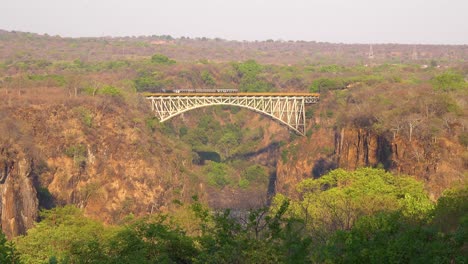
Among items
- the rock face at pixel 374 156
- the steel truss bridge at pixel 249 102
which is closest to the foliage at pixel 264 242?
the rock face at pixel 374 156

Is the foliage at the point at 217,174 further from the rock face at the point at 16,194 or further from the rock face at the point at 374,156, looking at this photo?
the rock face at the point at 16,194

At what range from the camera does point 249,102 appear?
3297 inches

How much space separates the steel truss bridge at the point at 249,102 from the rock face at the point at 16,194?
1041 inches

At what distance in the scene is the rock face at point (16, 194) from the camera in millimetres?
45812

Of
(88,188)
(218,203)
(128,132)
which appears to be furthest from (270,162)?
(88,188)

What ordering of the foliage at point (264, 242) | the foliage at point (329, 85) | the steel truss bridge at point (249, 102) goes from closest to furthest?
the foliage at point (264, 242), the steel truss bridge at point (249, 102), the foliage at point (329, 85)

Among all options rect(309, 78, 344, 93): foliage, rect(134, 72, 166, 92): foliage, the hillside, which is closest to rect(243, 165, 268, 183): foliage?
the hillside

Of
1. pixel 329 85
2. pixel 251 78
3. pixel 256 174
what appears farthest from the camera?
pixel 251 78

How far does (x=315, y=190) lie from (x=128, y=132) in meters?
23.8

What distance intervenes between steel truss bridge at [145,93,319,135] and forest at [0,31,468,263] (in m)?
1.75

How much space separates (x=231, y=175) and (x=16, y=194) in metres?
52.8

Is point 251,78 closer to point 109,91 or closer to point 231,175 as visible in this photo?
point 231,175

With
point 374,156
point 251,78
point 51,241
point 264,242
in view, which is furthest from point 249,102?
point 264,242

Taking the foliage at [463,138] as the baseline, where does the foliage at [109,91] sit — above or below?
above
